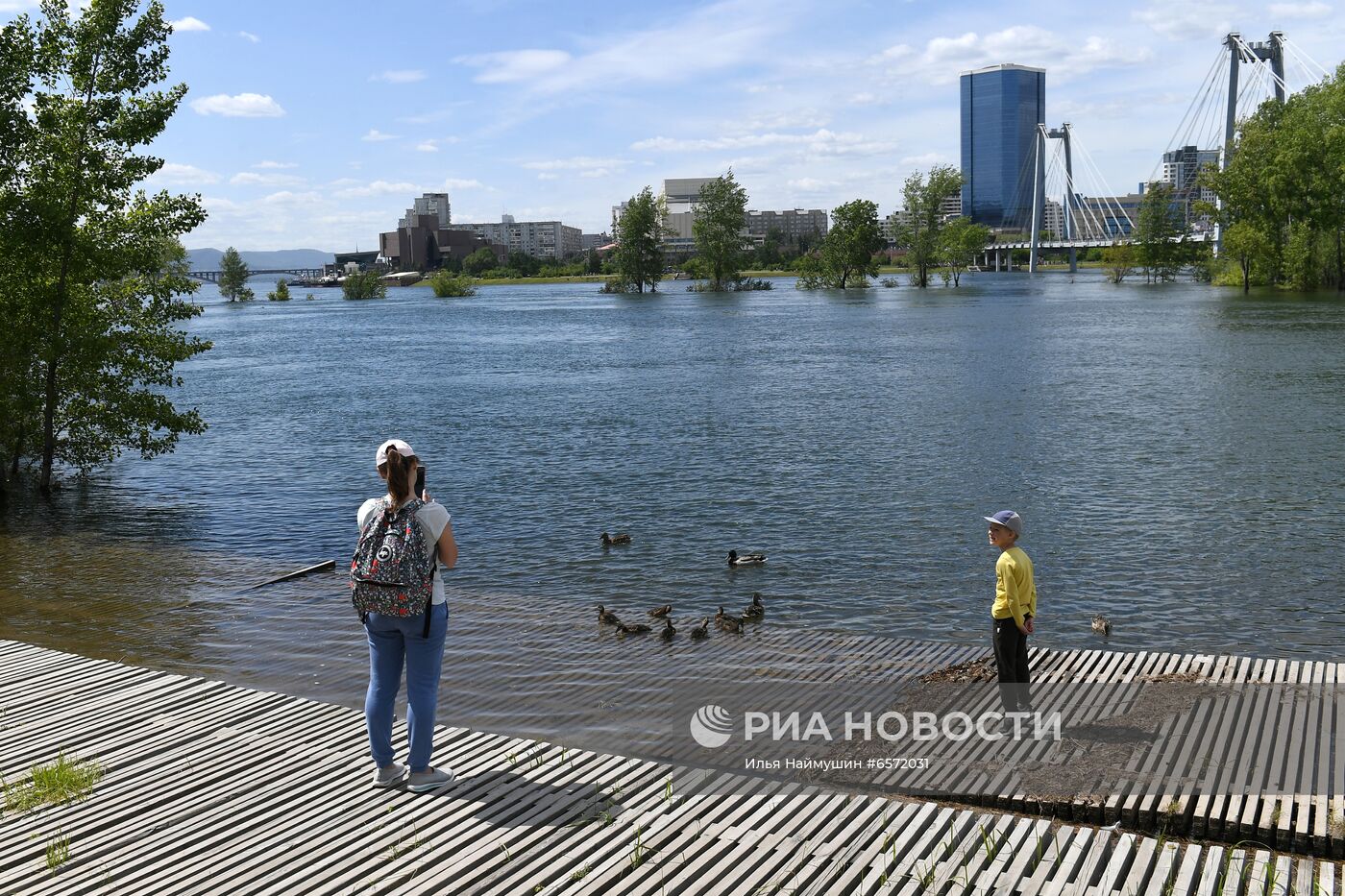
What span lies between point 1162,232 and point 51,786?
131 m

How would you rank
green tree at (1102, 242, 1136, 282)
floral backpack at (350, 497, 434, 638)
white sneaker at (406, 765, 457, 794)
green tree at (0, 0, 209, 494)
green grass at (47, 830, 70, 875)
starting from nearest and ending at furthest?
green grass at (47, 830, 70, 875) < floral backpack at (350, 497, 434, 638) < white sneaker at (406, 765, 457, 794) < green tree at (0, 0, 209, 494) < green tree at (1102, 242, 1136, 282)

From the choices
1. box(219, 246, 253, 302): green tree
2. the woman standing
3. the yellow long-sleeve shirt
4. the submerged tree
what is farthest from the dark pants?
box(219, 246, 253, 302): green tree

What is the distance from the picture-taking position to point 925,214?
130 m

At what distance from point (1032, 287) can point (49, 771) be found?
129 meters

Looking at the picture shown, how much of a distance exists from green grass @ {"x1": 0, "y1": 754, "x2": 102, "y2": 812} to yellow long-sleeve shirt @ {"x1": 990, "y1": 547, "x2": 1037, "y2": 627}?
6651 mm

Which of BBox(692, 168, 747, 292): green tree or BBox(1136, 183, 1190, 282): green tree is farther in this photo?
BBox(692, 168, 747, 292): green tree

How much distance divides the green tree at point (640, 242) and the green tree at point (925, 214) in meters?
28.9

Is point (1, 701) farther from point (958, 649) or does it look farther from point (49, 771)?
point (958, 649)

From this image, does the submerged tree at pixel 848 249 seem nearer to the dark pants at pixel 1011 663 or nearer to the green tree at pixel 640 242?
the green tree at pixel 640 242

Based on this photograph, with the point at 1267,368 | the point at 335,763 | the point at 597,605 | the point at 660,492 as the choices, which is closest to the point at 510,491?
the point at 660,492

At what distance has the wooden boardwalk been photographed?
6.07m

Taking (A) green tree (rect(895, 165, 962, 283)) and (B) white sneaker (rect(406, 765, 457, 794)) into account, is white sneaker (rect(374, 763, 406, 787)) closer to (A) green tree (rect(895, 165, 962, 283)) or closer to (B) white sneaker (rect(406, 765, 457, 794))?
(B) white sneaker (rect(406, 765, 457, 794))

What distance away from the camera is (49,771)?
24.7 ft

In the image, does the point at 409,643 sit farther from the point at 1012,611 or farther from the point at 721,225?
the point at 721,225
